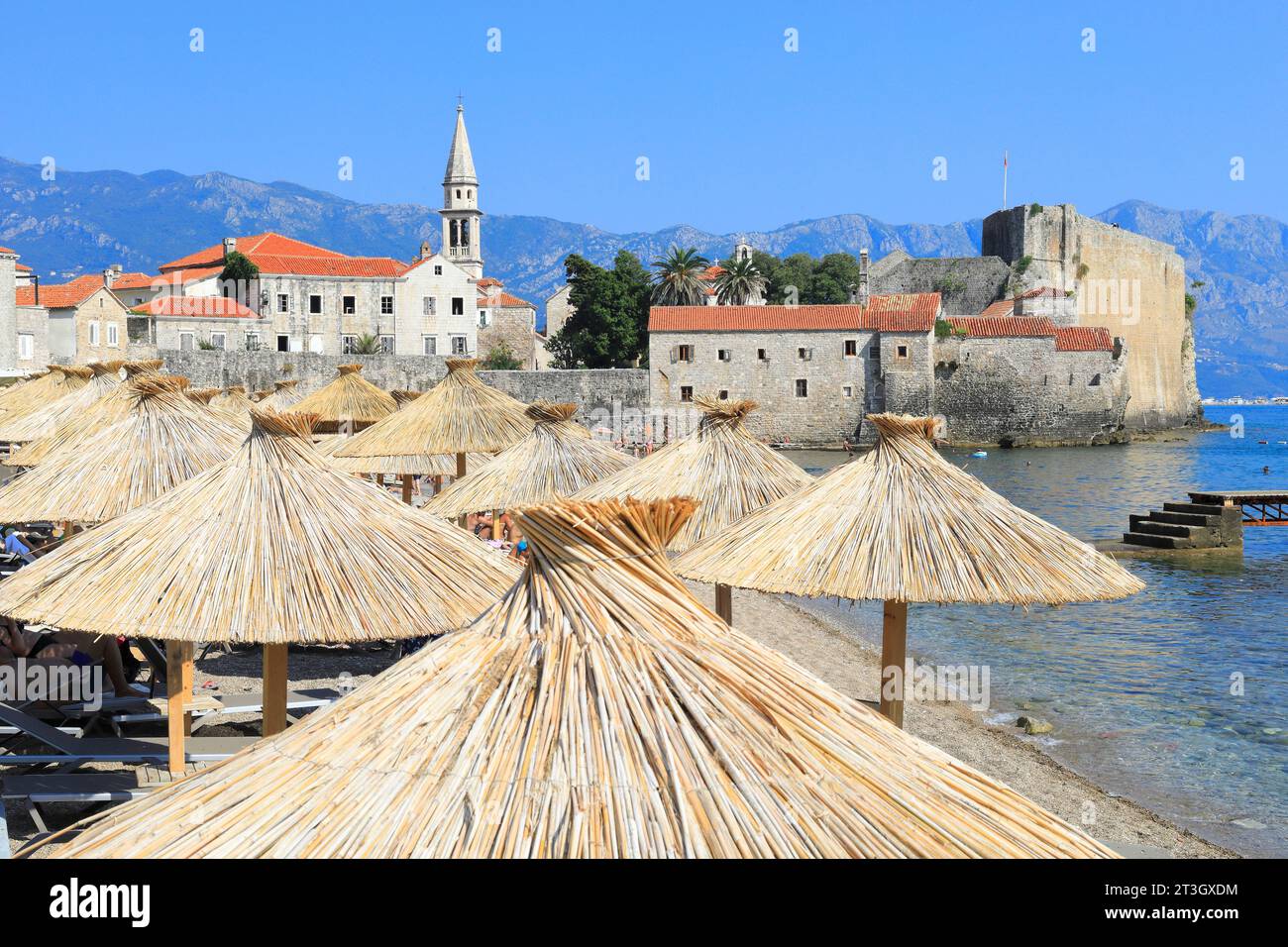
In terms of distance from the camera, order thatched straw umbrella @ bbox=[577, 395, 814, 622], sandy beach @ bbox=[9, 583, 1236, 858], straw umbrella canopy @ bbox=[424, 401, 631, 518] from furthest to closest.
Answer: straw umbrella canopy @ bbox=[424, 401, 631, 518], thatched straw umbrella @ bbox=[577, 395, 814, 622], sandy beach @ bbox=[9, 583, 1236, 858]

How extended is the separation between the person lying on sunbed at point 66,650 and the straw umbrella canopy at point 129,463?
3.12ft

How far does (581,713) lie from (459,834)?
45cm

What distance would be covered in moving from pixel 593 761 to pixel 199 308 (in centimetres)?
5688

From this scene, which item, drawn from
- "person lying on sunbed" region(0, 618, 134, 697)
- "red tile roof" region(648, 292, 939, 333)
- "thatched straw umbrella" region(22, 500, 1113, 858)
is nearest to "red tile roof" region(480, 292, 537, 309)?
"red tile roof" region(648, 292, 939, 333)

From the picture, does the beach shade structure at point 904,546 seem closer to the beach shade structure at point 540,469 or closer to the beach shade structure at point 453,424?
the beach shade structure at point 540,469

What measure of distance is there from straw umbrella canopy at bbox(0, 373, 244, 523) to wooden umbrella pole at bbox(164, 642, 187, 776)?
305 centimetres

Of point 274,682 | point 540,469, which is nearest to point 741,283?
point 540,469

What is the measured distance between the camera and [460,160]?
66375mm

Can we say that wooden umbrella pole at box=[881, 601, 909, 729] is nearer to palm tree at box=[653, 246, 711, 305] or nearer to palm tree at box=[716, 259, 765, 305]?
palm tree at box=[653, 246, 711, 305]

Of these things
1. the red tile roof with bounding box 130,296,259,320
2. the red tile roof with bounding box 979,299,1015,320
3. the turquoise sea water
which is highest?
the red tile roof with bounding box 979,299,1015,320

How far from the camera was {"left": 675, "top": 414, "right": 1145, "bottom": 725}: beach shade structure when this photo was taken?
7.26m
